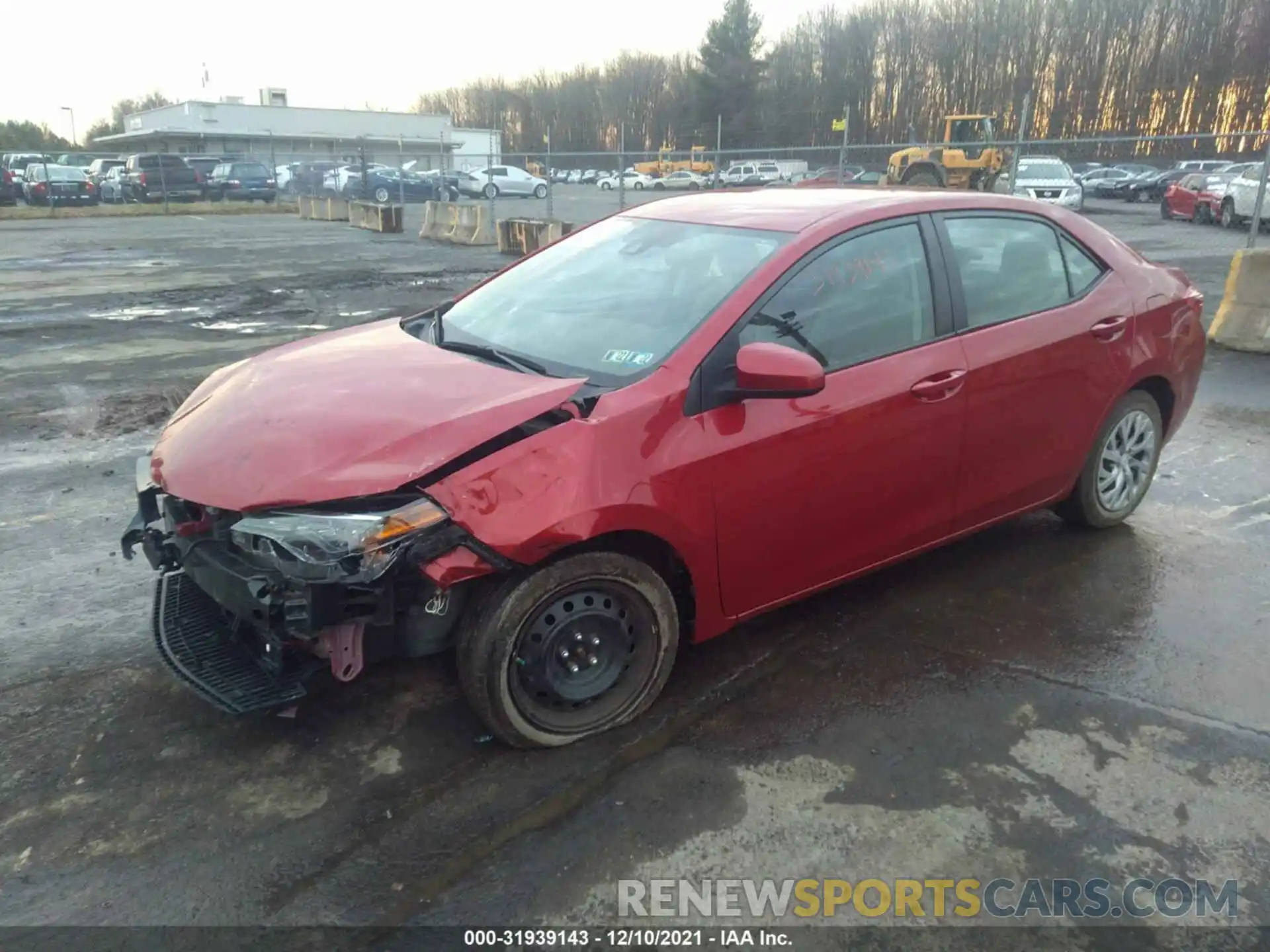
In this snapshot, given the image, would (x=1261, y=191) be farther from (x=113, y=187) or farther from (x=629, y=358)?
(x=113, y=187)

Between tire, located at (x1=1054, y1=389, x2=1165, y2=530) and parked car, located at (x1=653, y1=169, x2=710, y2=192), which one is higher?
parked car, located at (x1=653, y1=169, x2=710, y2=192)

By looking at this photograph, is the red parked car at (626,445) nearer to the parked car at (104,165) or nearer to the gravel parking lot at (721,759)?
the gravel parking lot at (721,759)

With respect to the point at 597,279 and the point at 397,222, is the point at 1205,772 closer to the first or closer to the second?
the point at 597,279

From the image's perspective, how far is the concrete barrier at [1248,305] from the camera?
8922 millimetres

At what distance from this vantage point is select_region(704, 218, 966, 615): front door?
10.5 ft

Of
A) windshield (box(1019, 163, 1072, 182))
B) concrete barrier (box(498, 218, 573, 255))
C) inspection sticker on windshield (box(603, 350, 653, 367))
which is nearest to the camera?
inspection sticker on windshield (box(603, 350, 653, 367))

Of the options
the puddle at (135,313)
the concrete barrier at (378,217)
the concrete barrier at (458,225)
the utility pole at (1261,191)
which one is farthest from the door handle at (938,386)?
the concrete barrier at (378,217)

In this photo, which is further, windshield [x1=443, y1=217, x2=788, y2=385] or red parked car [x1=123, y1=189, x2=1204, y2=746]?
windshield [x1=443, y1=217, x2=788, y2=385]

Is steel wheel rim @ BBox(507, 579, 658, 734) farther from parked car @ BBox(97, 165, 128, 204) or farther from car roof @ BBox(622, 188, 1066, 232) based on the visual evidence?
parked car @ BBox(97, 165, 128, 204)

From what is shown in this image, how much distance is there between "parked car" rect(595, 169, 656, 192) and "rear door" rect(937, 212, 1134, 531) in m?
38.7

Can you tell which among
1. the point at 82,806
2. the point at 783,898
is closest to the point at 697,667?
the point at 783,898

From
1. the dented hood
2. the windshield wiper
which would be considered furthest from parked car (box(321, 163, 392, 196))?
the dented hood

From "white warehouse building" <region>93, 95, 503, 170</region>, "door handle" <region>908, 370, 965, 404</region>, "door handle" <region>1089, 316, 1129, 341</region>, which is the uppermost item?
"white warehouse building" <region>93, 95, 503, 170</region>

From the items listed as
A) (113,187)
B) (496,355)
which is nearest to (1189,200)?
(496,355)
